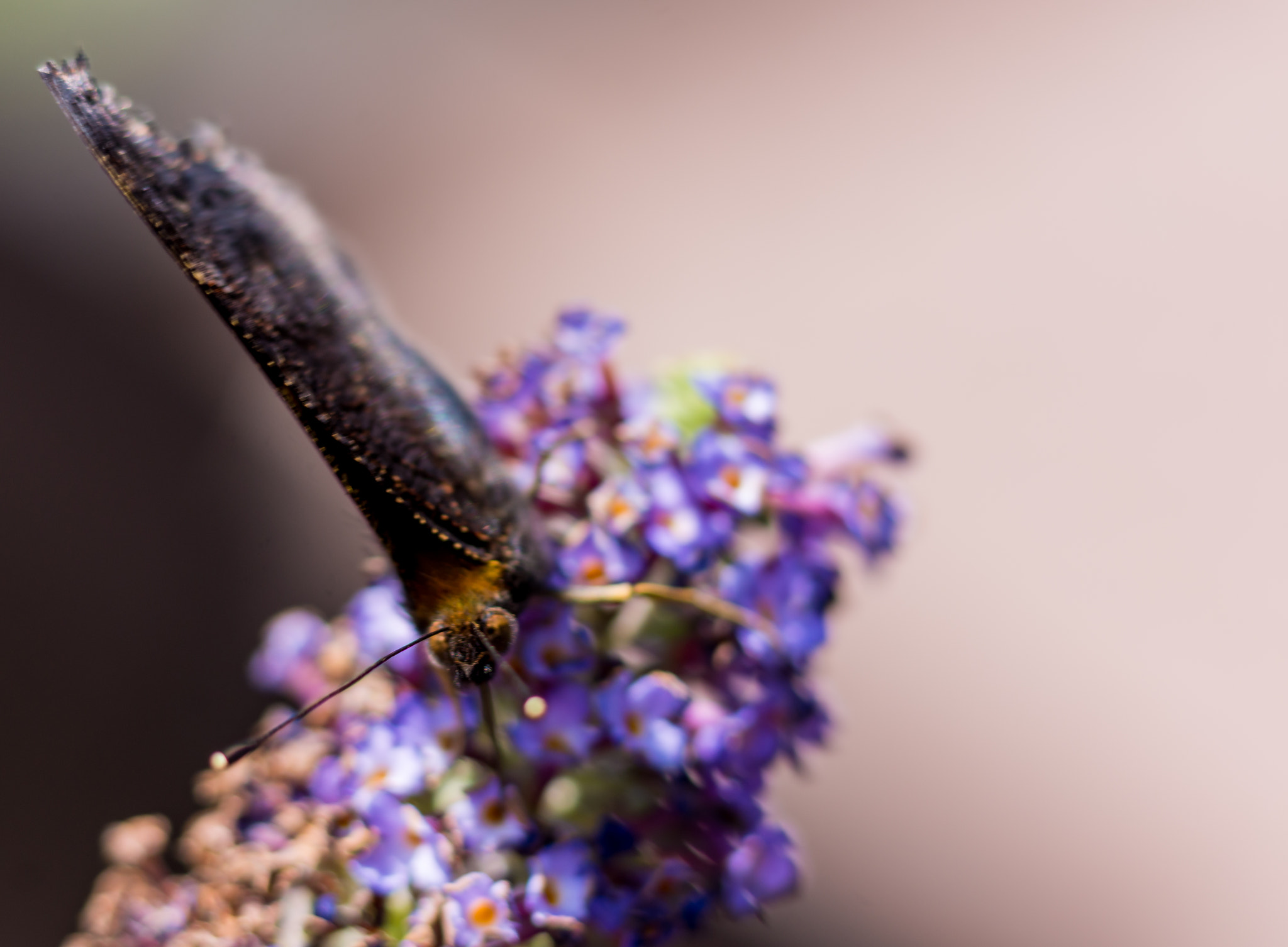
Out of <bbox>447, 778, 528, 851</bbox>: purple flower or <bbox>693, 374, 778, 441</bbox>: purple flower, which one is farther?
<bbox>693, 374, 778, 441</bbox>: purple flower

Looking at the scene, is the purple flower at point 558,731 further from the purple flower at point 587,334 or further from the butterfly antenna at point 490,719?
the purple flower at point 587,334

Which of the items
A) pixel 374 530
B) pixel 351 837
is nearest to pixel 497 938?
pixel 351 837

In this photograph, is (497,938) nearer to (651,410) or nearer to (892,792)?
(651,410)

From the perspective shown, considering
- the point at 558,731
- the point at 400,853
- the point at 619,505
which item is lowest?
the point at 400,853

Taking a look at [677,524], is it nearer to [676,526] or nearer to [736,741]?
[676,526]

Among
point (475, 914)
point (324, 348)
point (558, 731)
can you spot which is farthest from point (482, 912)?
point (324, 348)

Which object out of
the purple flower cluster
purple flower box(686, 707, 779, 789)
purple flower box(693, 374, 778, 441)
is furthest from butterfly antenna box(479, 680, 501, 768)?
purple flower box(693, 374, 778, 441)

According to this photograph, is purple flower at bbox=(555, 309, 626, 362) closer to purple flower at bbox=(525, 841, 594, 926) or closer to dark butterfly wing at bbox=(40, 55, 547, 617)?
dark butterfly wing at bbox=(40, 55, 547, 617)
